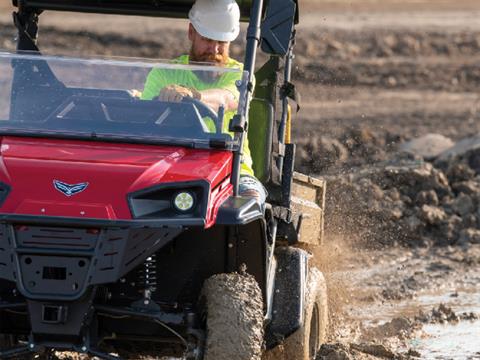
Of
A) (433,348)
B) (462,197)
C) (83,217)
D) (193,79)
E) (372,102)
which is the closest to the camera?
(83,217)

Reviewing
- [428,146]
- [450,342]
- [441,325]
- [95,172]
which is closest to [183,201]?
[95,172]

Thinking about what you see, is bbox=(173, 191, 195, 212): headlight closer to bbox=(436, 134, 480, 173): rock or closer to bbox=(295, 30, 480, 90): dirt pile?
bbox=(436, 134, 480, 173): rock

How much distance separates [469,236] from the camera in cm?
1188

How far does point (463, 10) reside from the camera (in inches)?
1037

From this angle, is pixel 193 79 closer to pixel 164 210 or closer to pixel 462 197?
pixel 164 210

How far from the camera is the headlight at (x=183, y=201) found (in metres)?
6.09

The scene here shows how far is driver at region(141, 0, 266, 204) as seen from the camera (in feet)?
22.6

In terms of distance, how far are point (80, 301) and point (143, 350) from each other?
1.19 m

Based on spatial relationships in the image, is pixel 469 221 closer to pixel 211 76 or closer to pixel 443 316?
pixel 443 316

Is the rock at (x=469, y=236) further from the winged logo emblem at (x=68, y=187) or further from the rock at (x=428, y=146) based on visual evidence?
the winged logo emblem at (x=68, y=187)

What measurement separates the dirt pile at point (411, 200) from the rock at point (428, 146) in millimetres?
568

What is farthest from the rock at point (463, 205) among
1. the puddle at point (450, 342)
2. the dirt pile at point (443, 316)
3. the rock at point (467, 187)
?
the puddle at point (450, 342)

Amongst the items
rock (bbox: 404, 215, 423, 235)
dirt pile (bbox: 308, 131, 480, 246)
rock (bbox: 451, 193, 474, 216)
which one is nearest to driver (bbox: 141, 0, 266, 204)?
dirt pile (bbox: 308, 131, 480, 246)

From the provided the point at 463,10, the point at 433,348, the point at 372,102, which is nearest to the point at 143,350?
the point at 433,348
